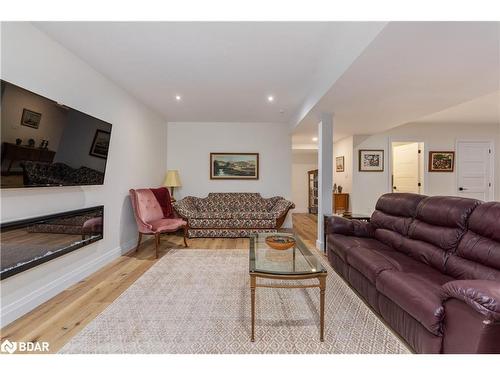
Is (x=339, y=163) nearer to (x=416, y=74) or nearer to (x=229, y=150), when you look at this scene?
(x=229, y=150)

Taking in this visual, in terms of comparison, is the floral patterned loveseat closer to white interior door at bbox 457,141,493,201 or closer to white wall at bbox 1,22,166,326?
white wall at bbox 1,22,166,326

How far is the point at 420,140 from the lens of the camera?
5965mm

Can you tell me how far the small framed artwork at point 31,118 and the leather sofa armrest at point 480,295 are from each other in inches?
126

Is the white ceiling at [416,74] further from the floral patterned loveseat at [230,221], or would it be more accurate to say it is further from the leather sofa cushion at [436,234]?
the floral patterned loveseat at [230,221]

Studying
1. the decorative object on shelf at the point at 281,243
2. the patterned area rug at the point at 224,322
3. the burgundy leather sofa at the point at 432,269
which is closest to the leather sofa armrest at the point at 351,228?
the burgundy leather sofa at the point at 432,269

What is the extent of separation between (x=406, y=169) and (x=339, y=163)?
1720 millimetres

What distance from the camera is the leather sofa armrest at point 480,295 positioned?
1.17 metres

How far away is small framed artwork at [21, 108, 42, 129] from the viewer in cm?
199

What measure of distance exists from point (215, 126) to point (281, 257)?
4448 millimetres

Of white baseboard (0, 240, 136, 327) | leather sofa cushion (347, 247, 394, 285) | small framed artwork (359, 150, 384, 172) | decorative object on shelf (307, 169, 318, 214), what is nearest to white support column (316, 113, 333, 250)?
leather sofa cushion (347, 247, 394, 285)

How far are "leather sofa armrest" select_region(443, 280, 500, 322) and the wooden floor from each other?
2.52 m

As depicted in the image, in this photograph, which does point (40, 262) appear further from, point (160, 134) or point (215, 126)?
point (215, 126)

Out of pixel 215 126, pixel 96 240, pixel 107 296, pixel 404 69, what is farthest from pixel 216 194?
pixel 404 69

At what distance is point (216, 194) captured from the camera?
5.87 metres
